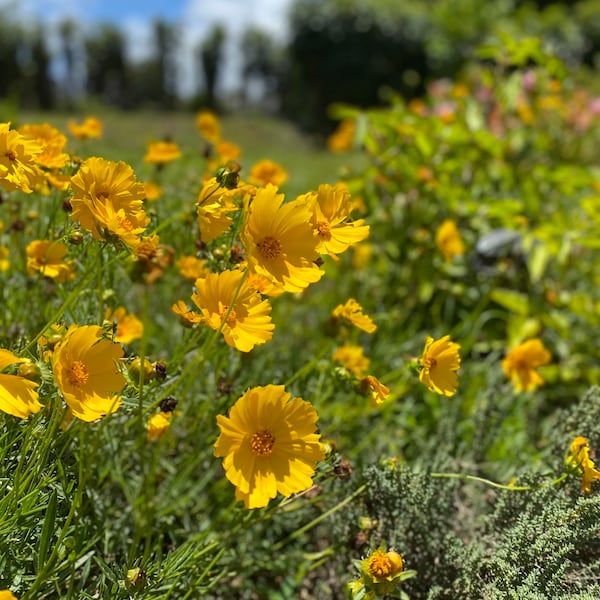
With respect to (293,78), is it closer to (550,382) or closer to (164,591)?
(550,382)

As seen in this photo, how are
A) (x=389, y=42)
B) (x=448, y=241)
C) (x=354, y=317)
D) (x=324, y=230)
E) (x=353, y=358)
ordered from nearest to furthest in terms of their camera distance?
(x=324, y=230)
(x=354, y=317)
(x=353, y=358)
(x=448, y=241)
(x=389, y=42)

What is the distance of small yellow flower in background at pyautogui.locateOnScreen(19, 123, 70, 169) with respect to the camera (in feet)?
4.27

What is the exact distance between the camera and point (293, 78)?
13594 millimetres

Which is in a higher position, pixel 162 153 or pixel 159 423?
pixel 162 153

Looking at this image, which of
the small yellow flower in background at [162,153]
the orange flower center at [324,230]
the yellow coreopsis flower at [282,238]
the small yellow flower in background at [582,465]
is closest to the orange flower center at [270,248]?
the yellow coreopsis flower at [282,238]

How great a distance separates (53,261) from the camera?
1.34 metres

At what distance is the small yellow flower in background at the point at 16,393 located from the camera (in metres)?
0.83

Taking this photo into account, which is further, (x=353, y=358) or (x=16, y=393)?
(x=353, y=358)

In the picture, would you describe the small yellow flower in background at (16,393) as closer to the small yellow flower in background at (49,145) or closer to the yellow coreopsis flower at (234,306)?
the yellow coreopsis flower at (234,306)

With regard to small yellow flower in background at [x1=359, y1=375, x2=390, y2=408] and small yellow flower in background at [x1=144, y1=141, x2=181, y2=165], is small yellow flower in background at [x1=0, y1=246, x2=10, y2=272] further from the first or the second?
small yellow flower in background at [x1=359, y1=375, x2=390, y2=408]

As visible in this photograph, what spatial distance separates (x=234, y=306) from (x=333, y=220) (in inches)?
9.4

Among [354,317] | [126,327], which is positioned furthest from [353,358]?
[126,327]

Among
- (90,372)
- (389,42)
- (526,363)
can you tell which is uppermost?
(90,372)

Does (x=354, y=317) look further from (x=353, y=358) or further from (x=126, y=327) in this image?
(x=126, y=327)
